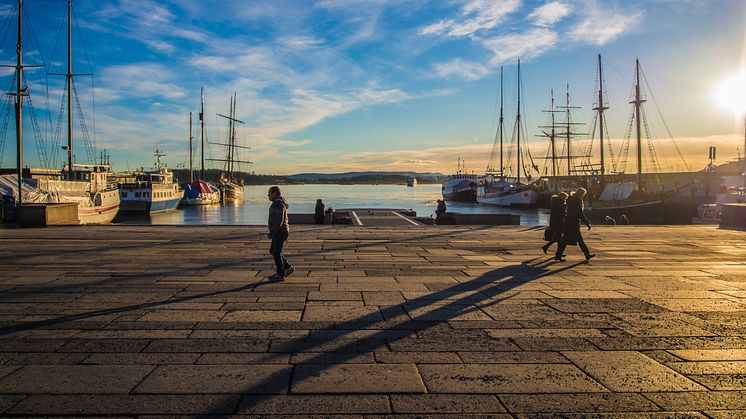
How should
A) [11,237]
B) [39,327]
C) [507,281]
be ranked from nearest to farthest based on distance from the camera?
[39,327], [507,281], [11,237]

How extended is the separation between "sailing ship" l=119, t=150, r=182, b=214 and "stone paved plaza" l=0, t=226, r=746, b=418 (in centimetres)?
5357

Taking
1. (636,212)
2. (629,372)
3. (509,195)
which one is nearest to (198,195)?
(509,195)

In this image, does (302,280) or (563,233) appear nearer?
(302,280)

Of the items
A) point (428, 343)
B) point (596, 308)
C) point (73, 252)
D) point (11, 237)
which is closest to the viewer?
point (428, 343)

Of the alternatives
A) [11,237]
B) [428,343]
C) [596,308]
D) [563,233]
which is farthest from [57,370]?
[11,237]

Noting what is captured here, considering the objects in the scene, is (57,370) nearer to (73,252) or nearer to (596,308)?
(596,308)

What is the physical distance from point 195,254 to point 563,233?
27.6 ft

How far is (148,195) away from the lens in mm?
61656

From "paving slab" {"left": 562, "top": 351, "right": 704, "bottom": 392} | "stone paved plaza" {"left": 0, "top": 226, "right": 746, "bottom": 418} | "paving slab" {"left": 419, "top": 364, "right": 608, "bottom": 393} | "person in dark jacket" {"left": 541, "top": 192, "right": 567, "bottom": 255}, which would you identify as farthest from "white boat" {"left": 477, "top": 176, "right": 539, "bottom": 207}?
"paving slab" {"left": 419, "top": 364, "right": 608, "bottom": 393}

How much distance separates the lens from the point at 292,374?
4.24 metres

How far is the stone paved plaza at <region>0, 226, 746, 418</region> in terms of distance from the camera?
3.78 m

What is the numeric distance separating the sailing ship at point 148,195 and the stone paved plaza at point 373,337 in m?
53.6

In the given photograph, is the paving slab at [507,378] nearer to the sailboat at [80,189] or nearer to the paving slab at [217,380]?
the paving slab at [217,380]

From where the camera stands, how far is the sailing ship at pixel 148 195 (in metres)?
60.6
